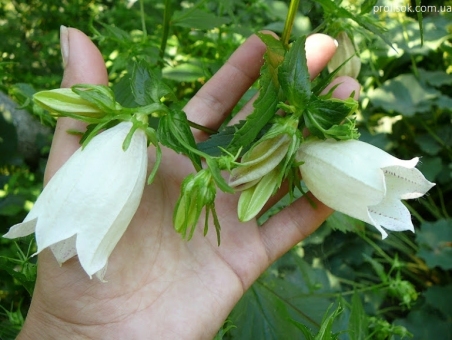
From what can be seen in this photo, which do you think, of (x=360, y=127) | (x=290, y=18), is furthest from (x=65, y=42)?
(x=360, y=127)

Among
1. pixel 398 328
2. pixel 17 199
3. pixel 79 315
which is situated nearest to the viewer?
pixel 79 315

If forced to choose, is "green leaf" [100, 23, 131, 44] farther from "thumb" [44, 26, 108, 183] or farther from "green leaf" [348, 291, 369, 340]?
"green leaf" [348, 291, 369, 340]

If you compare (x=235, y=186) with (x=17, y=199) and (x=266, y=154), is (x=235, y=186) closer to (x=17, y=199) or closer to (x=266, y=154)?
(x=266, y=154)

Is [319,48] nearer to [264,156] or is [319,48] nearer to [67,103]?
A: [264,156]

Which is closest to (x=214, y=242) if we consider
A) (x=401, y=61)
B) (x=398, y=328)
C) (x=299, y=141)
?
(x=299, y=141)

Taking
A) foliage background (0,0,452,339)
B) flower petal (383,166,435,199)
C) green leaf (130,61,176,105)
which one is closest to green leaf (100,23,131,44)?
foliage background (0,0,452,339)

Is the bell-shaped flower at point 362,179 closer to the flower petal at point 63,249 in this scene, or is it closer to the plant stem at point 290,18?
the plant stem at point 290,18

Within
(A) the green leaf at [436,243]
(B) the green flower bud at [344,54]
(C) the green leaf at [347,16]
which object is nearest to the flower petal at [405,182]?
(C) the green leaf at [347,16]
